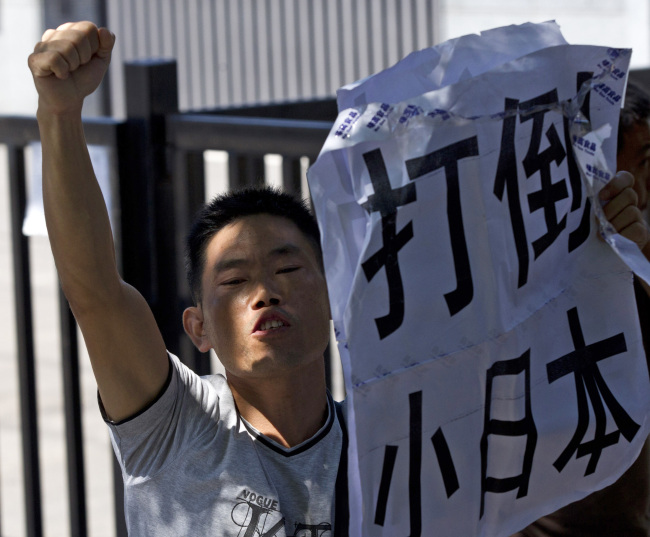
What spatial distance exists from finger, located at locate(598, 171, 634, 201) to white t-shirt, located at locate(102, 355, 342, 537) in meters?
0.60

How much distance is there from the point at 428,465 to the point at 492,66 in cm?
59

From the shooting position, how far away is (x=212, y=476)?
5.68 ft

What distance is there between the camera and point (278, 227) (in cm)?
190

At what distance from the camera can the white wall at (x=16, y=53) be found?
12867mm

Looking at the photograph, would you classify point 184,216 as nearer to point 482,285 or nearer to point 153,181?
point 153,181

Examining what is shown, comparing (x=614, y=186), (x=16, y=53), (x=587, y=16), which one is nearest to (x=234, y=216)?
(x=614, y=186)

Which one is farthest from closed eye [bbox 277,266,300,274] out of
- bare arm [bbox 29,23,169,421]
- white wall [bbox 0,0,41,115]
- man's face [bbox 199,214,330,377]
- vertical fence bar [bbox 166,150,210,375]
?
white wall [bbox 0,0,41,115]

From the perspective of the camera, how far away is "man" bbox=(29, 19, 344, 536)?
66.8 inches

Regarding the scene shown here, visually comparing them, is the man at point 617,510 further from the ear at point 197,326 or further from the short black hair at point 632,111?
the ear at point 197,326

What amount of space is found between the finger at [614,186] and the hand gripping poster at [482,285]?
2 cm

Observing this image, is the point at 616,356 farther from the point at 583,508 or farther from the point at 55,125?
the point at 55,125

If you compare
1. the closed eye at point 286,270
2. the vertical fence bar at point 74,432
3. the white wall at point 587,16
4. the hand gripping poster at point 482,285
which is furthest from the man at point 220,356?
the white wall at point 587,16

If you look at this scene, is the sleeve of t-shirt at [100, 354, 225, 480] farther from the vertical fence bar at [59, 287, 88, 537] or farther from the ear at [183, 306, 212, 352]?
the vertical fence bar at [59, 287, 88, 537]

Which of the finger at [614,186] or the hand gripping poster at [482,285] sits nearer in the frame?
the hand gripping poster at [482,285]
